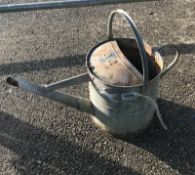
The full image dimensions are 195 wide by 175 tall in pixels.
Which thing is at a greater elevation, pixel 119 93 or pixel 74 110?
pixel 119 93

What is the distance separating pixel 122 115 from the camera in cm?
320

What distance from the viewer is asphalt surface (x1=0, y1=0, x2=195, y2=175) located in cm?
327

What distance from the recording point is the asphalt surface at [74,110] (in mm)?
3271

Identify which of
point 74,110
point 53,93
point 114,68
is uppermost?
point 114,68

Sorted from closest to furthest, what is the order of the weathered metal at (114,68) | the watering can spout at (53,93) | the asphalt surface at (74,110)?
the watering can spout at (53,93)
the weathered metal at (114,68)
the asphalt surface at (74,110)

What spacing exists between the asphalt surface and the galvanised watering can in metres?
0.21

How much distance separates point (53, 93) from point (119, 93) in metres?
0.55

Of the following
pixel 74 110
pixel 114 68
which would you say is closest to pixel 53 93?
pixel 114 68

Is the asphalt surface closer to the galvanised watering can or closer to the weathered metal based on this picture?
the galvanised watering can

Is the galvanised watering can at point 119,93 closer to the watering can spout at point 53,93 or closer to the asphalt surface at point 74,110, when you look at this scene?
the watering can spout at point 53,93

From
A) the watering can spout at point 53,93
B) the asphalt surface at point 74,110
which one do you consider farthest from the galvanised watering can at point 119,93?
the asphalt surface at point 74,110

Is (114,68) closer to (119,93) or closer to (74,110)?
(119,93)

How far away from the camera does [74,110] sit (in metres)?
3.73

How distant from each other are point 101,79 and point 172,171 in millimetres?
988
